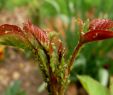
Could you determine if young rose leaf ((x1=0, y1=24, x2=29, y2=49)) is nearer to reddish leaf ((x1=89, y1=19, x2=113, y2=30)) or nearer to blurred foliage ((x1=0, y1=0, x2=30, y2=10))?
reddish leaf ((x1=89, y1=19, x2=113, y2=30))

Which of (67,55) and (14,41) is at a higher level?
(14,41)

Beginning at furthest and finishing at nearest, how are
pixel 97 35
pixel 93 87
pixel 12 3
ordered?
pixel 12 3 < pixel 93 87 < pixel 97 35

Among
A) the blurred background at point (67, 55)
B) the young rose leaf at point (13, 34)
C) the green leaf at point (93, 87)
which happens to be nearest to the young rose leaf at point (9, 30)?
the young rose leaf at point (13, 34)

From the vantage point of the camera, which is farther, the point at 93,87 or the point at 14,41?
the point at 93,87

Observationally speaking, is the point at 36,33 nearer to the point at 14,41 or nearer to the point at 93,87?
the point at 14,41

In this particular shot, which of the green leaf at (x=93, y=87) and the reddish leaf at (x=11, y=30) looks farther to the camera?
the green leaf at (x=93, y=87)

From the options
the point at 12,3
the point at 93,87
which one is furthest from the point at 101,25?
the point at 12,3

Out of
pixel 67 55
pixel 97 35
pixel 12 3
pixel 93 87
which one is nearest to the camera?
pixel 97 35

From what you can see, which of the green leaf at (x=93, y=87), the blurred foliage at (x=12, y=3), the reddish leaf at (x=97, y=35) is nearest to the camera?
the reddish leaf at (x=97, y=35)

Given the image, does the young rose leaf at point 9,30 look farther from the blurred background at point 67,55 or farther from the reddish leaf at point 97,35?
the blurred background at point 67,55

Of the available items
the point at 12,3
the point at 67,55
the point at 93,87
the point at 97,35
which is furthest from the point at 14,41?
the point at 12,3
